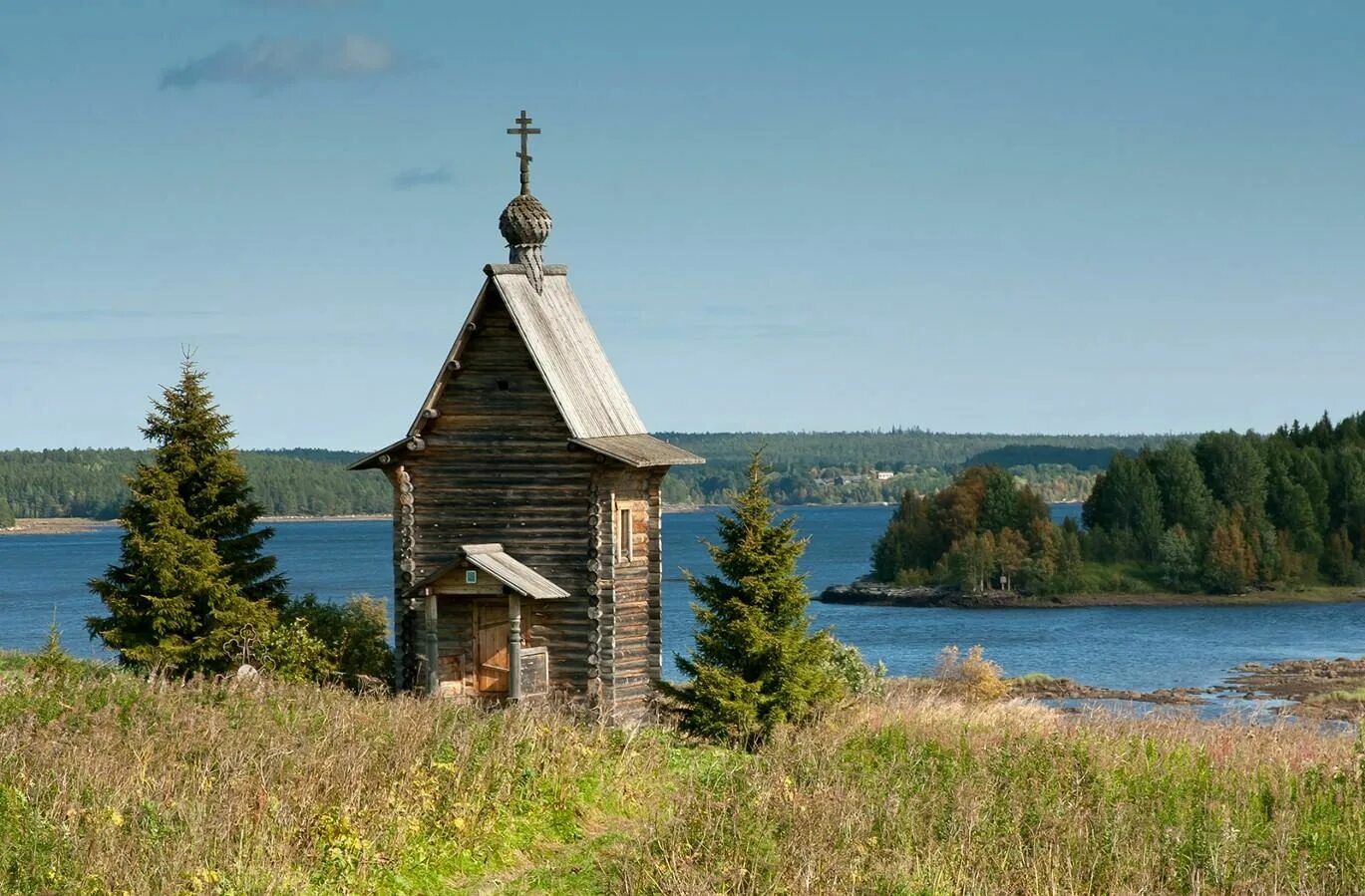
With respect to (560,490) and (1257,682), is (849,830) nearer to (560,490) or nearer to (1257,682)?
(560,490)

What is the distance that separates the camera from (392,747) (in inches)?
631

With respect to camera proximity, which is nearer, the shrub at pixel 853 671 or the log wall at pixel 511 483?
the log wall at pixel 511 483

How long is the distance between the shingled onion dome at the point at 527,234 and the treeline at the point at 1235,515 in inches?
4104

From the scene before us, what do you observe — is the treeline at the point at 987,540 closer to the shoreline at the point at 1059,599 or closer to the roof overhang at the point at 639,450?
the shoreline at the point at 1059,599

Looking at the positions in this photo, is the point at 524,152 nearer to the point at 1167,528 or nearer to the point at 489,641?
the point at 489,641

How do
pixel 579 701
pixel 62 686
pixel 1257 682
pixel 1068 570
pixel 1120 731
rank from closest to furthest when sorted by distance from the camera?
pixel 62 686 < pixel 1120 731 < pixel 579 701 < pixel 1257 682 < pixel 1068 570

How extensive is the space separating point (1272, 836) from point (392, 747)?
25.4 feet

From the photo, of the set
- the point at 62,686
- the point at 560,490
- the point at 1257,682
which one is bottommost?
the point at 1257,682

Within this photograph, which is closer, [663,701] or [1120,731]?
[1120,731]

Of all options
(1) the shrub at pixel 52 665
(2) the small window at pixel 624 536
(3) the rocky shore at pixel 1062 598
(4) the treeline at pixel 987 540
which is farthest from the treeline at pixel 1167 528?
(1) the shrub at pixel 52 665

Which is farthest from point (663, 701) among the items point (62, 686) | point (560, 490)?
point (62, 686)

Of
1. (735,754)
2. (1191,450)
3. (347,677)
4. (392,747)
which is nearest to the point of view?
(392,747)

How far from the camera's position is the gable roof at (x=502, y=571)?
2705 cm

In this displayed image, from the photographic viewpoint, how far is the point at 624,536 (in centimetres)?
2867
